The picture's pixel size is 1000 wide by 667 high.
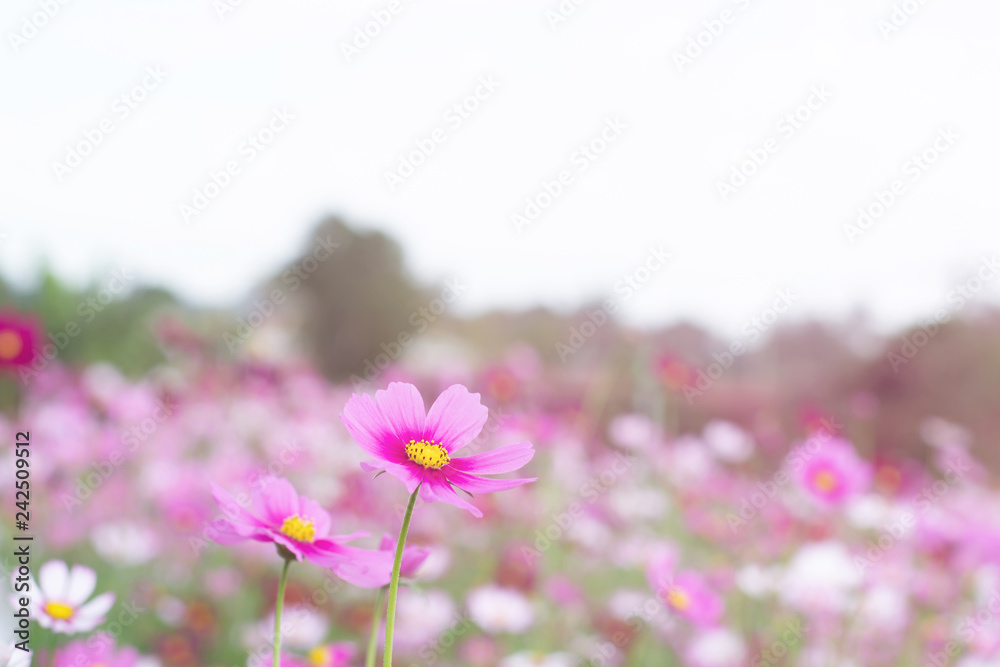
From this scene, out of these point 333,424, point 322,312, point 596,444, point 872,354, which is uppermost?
point 322,312

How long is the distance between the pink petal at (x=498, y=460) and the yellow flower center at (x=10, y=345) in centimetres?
134

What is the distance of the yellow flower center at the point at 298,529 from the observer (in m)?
0.47

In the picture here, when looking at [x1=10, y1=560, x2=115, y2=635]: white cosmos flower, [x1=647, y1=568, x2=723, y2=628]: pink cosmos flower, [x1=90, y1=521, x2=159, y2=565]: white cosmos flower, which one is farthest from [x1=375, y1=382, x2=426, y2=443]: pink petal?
[x1=90, y1=521, x2=159, y2=565]: white cosmos flower

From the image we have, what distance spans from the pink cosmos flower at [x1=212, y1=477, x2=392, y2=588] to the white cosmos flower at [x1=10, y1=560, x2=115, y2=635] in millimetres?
144

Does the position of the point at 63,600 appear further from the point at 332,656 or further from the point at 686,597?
the point at 686,597

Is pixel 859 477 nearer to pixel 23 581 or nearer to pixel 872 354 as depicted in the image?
pixel 23 581

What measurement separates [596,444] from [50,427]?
2.31 metres

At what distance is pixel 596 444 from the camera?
3607 mm

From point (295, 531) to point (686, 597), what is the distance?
2.17ft

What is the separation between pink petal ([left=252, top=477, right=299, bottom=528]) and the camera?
49 centimetres

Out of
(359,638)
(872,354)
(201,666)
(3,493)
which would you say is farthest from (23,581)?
(872,354)

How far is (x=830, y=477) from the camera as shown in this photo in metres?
1.30

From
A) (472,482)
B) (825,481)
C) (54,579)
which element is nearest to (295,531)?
(472,482)

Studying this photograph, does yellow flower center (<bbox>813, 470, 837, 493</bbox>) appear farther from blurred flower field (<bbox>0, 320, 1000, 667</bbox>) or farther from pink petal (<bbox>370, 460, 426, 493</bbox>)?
pink petal (<bbox>370, 460, 426, 493</bbox>)
